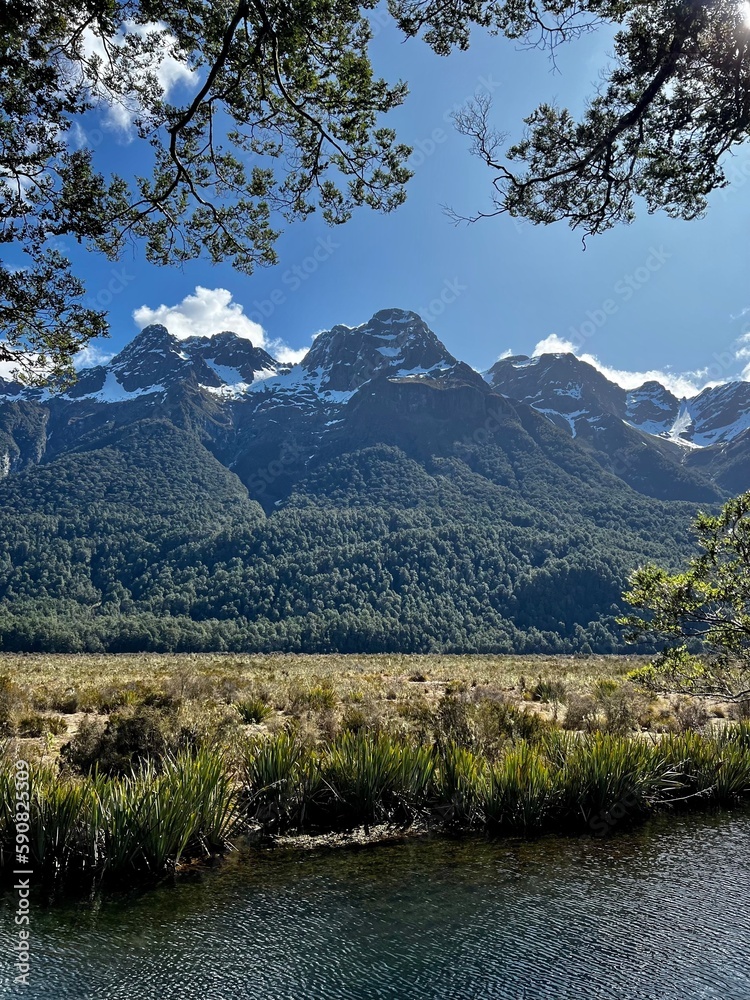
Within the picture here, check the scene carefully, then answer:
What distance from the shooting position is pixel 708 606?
35.3ft

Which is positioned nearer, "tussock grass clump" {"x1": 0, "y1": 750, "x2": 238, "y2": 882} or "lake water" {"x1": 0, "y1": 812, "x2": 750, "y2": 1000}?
"lake water" {"x1": 0, "y1": 812, "x2": 750, "y2": 1000}

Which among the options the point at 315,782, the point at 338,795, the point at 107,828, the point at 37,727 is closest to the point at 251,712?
the point at 37,727

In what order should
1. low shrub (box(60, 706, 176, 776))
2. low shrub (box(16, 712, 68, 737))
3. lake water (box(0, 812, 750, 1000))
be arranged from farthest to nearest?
low shrub (box(16, 712, 68, 737)), low shrub (box(60, 706, 176, 776)), lake water (box(0, 812, 750, 1000))

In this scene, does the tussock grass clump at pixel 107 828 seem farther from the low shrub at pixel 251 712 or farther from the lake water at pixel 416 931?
the low shrub at pixel 251 712

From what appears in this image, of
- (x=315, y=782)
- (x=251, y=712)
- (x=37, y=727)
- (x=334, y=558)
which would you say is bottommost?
(x=251, y=712)

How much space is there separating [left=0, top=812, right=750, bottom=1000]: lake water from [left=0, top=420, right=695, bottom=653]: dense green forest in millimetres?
87208

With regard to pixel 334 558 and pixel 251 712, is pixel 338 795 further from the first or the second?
pixel 334 558

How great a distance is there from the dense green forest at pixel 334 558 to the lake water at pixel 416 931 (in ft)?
286

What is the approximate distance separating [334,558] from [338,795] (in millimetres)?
139001

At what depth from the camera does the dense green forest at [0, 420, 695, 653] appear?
347ft

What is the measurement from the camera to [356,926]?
15.0ft

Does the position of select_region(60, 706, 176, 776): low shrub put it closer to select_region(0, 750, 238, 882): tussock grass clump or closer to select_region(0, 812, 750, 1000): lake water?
select_region(0, 750, 238, 882): tussock grass clump

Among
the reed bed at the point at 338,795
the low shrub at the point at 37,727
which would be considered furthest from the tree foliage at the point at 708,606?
the low shrub at the point at 37,727

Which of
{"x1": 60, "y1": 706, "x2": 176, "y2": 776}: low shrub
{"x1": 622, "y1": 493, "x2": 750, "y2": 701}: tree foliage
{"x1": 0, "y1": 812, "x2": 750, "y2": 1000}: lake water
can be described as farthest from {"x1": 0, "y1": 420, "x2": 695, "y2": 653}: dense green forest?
{"x1": 0, "y1": 812, "x2": 750, "y2": 1000}: lake water
